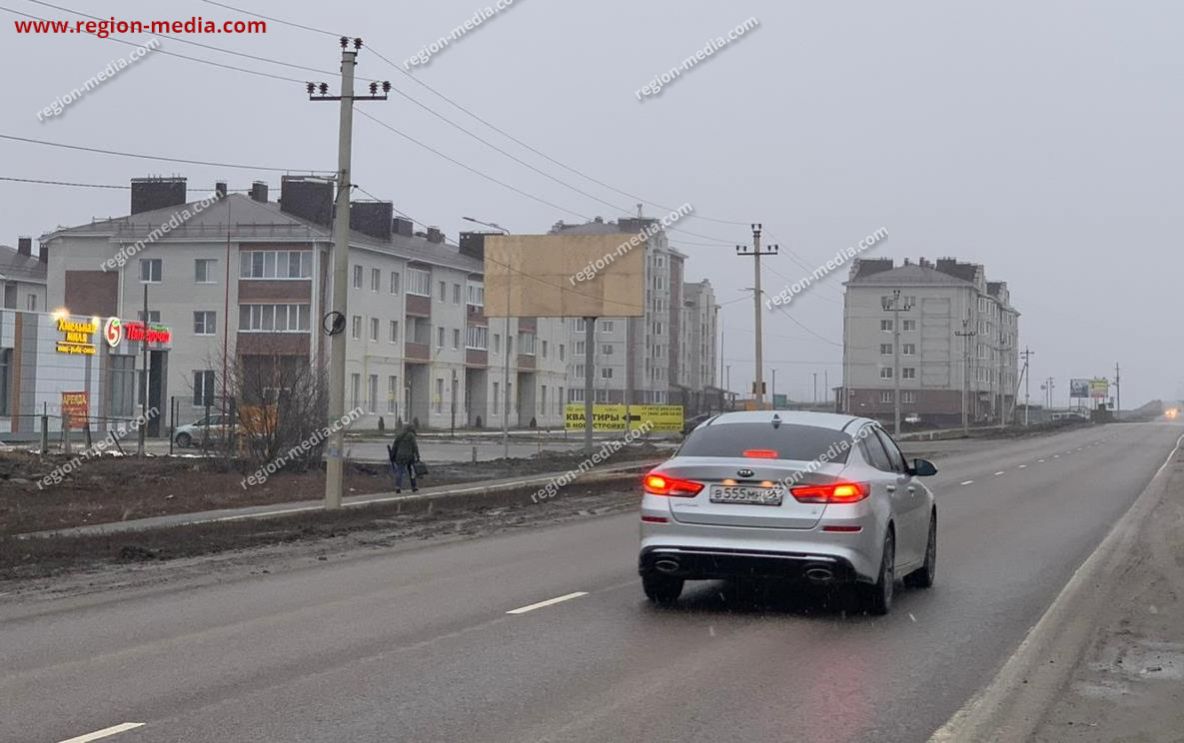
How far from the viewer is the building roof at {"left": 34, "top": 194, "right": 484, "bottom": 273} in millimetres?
73000

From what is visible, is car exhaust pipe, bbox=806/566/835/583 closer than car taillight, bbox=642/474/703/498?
Yes

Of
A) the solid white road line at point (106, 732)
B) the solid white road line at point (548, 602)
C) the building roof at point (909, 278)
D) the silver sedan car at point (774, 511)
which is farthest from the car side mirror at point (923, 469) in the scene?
the building roof at point (909, 278)

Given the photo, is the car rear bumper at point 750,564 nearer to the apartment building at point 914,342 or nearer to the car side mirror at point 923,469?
the car side mirror at point 923,469

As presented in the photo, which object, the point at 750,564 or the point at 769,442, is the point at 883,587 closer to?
the point at 750,564

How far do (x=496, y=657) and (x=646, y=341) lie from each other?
12260 cm

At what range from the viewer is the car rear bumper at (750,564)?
1106cm

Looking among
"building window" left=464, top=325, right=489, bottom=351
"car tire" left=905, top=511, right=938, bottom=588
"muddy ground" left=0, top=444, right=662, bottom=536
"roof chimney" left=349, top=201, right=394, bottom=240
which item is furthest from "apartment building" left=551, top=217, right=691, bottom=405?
"car tire" left=905, top=511, right=938, bottom=588

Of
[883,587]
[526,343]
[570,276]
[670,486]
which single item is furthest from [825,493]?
[526,343]

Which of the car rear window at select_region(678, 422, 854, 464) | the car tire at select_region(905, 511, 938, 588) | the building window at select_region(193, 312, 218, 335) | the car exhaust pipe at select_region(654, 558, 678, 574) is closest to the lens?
the car exhaust pipe at select_region(654, 558, 678, 574)

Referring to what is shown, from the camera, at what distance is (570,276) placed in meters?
47.2

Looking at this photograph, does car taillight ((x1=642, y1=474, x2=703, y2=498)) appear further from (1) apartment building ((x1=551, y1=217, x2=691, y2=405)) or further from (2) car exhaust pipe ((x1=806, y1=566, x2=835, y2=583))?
(1) apartment building ((x1=551, y1=217, x2=691, y2=405))

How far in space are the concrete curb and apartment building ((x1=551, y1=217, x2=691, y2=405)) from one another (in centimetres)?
10007

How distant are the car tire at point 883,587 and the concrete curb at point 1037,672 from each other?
3.93 feet

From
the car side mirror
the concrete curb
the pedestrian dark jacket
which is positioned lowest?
the concrete curb
